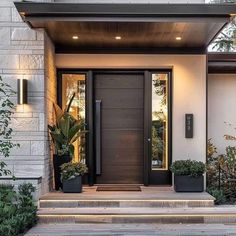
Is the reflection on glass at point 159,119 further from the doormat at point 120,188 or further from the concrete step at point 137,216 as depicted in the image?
the concrete step at point 137,216

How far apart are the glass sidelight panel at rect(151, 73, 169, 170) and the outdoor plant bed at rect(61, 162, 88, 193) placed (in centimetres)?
175

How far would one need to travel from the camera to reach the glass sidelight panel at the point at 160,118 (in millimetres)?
8430

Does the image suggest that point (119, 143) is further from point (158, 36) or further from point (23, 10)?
point (23, 10)

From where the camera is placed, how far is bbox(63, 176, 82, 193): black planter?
7.30 m

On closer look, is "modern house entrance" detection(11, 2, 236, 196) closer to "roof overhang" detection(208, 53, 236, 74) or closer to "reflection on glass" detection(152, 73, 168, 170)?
"reflection on glass" detection(152, 73, 168, 170)

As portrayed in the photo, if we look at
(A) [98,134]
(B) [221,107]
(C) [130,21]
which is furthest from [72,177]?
(B) [221,107]

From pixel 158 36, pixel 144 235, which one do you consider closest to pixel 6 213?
pixel 144 235

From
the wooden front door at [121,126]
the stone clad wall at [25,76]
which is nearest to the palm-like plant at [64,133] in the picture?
the stone clad wall at [25,76]

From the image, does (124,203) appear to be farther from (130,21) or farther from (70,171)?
(130,21)

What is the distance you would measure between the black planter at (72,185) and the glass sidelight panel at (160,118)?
178 centimetres

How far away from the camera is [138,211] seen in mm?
6434

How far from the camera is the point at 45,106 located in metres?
7.11

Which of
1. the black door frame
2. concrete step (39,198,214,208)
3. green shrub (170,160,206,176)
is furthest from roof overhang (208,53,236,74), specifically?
concrete step (39,198,214,208)

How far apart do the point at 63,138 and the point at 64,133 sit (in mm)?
89
